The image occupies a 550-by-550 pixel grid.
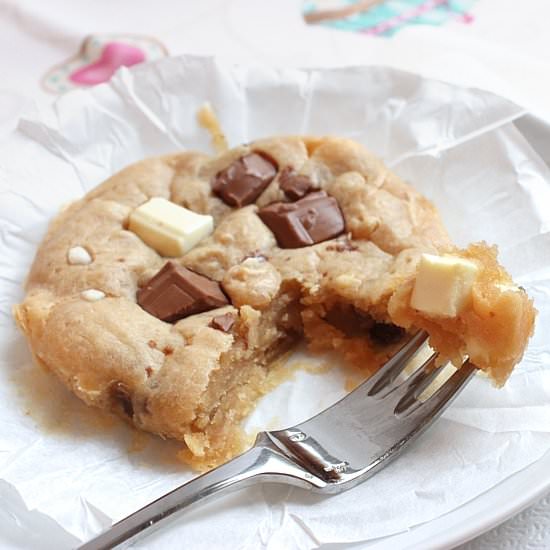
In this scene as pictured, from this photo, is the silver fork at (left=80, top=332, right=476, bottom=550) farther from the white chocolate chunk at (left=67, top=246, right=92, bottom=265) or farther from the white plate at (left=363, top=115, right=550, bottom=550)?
the white chocolate chunk at (left=67, top=246, right=92, bottom=265)

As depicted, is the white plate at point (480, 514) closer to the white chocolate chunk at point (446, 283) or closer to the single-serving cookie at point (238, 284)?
the single-serving cookie at point (238, 284)

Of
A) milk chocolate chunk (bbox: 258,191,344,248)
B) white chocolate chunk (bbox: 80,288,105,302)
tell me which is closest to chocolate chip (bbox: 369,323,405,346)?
milk chocolate chunk (bbox: 258,191,344,248)

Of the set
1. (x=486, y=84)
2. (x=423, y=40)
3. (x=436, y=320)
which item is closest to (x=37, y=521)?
(x=436, y=320)

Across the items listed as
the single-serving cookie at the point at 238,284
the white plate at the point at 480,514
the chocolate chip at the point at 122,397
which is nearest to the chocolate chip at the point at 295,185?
the single-serving cookie at the point at 238,284

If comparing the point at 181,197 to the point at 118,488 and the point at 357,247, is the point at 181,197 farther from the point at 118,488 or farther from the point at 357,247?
the point at 118,488

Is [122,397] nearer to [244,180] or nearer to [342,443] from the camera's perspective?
[342,443]

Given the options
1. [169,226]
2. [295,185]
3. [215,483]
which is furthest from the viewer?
[295,185]

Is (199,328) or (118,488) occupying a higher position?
(199,328)

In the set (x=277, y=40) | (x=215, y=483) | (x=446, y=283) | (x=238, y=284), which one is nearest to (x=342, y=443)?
(x=215, y=483)
